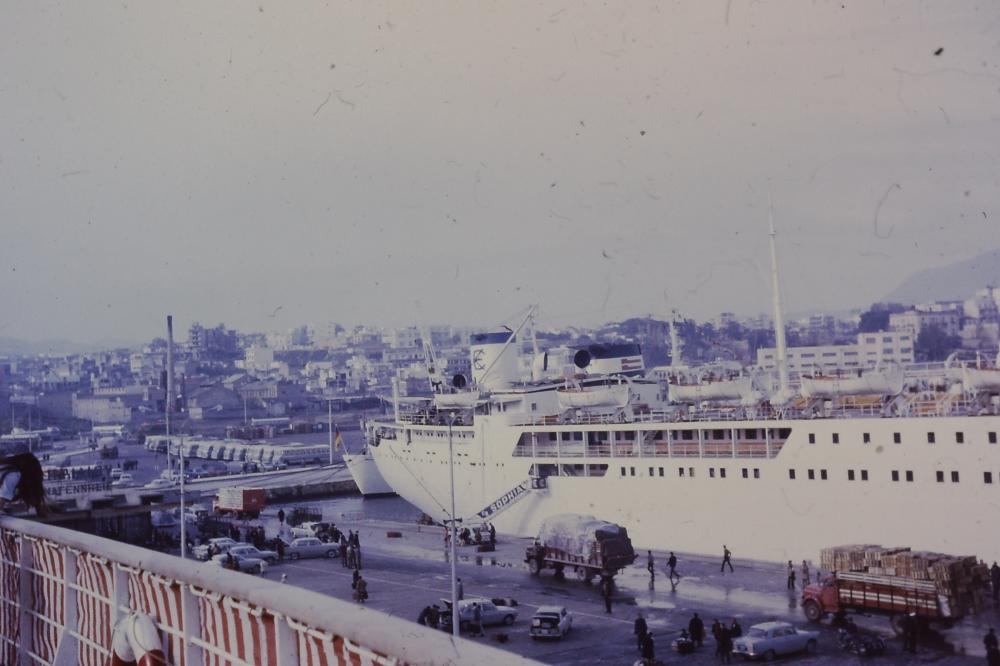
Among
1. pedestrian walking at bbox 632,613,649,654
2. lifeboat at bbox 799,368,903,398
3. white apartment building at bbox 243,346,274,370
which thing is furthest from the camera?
white apartment building at bbox 243,346,274,370

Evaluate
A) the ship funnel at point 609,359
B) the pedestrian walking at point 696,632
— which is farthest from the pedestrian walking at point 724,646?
the ship funnel at point 609,359

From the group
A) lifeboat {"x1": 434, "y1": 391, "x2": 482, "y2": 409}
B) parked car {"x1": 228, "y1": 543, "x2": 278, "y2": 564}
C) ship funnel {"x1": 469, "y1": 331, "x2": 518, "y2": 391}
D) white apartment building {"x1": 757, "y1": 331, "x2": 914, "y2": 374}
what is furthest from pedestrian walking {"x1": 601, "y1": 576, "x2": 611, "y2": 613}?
white apartment building {"x1": 757, "y1": 331, "x2": 914, "y2": 374}

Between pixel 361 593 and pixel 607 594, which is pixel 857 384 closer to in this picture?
pixel 607 594

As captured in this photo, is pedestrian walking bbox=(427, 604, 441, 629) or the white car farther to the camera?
the white car

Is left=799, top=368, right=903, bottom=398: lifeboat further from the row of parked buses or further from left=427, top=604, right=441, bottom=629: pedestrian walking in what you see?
the row of parked buses

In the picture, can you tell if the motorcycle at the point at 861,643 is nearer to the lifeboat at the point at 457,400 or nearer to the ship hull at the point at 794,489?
the ship hull at the point at 794,489
